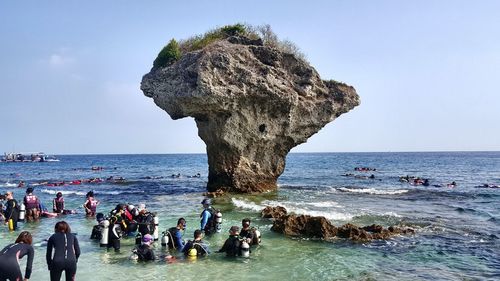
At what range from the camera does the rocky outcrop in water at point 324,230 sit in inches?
632

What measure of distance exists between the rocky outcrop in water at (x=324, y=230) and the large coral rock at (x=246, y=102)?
35.7ft

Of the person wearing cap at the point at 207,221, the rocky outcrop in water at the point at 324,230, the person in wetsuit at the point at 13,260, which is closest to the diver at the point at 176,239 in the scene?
the person wearing cap at the point at 207,221

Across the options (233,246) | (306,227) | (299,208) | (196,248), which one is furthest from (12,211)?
(299,208)

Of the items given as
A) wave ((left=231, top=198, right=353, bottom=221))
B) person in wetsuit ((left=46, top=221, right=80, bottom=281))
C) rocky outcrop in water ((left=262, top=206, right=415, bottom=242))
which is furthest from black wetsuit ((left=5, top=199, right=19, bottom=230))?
wave ((left=231, top=198, right=353, bottom=221))

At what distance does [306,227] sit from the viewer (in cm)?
1659

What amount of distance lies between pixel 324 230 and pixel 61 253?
9.96 meters

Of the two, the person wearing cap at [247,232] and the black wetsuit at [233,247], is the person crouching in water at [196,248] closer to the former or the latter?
the black wetsuit at [233,247]

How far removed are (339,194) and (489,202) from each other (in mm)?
10245

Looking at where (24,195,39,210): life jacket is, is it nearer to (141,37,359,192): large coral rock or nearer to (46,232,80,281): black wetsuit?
(141,37,359,192): large coral rock

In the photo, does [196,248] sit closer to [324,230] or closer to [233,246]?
[233,246]

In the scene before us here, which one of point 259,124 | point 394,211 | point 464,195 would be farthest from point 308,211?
point 464,195

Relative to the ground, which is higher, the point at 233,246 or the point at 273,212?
the point at 273,212

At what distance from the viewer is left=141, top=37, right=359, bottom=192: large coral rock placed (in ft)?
84.9

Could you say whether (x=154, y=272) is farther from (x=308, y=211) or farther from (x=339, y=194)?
(x=339, y=194)
